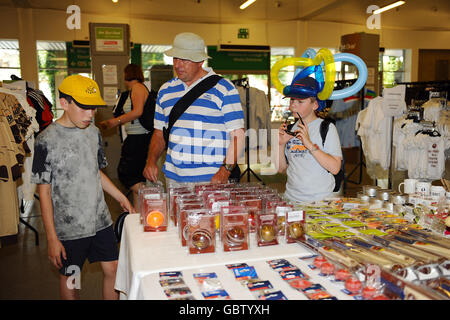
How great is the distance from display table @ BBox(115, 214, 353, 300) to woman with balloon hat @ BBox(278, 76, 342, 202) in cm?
74

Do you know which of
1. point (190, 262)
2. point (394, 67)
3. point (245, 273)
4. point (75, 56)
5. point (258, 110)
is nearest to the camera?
point (245, 273)

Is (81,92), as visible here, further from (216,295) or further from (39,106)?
(39,106)

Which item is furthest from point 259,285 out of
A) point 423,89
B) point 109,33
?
point 109,33

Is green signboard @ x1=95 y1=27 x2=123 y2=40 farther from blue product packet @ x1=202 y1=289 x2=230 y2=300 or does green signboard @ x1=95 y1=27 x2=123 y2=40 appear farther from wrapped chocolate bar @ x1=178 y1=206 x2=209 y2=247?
blue product packet @ x1=202 y1=289 x2=230 y2=300

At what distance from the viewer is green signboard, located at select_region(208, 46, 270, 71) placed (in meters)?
11.6

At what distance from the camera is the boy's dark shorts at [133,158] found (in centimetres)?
428

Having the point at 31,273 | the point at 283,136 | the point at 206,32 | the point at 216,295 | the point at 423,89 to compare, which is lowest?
the point at 31,273

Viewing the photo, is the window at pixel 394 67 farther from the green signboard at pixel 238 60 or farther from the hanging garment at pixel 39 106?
the hanging garment at pixel 39 106

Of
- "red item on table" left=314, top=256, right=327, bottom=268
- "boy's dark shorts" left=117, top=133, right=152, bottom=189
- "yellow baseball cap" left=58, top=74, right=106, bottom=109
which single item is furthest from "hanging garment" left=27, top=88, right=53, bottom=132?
"red item on table" left=314, top=256, right=327, bottom=268

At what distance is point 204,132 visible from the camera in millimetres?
2461

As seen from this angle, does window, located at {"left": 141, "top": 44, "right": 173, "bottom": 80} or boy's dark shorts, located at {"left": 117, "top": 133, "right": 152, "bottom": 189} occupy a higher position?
window, located at {"left": 141, "top": 44, "right": 173, "bottom": 80}

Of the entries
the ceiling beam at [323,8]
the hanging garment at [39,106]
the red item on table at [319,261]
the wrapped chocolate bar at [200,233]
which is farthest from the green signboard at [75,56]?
the red item on table at [319,261]

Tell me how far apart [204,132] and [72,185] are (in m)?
0.88
